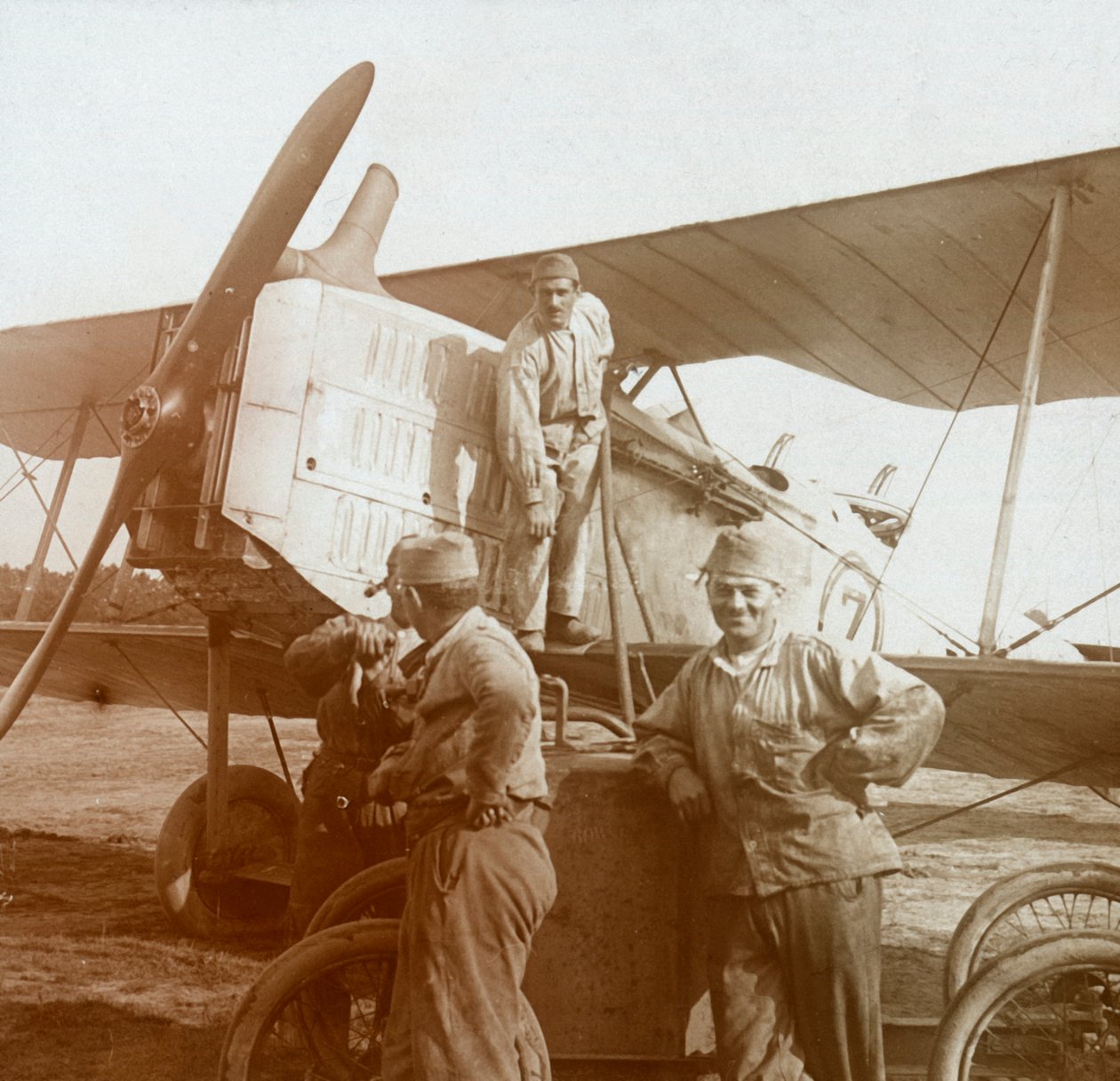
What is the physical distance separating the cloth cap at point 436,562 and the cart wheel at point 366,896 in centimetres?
72

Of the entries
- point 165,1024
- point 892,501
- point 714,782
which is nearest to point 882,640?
point 892,501

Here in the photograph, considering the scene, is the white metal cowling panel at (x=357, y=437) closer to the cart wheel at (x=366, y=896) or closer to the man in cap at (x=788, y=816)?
the cart wheel at (x=366, y=896)

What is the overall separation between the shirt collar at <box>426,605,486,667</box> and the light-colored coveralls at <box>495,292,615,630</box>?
1.19 m

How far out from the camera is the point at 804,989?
2.68 m

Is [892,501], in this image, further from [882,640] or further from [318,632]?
[318,632]

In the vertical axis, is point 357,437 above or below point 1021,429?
below

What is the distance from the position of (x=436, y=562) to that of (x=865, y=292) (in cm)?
321

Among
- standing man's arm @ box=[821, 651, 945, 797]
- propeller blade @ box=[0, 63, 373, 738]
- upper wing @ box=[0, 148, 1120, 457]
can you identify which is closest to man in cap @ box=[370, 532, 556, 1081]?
standing man's arm @ box=[821, 651, 945, 797]

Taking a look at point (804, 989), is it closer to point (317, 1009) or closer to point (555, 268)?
point (317, 1009)

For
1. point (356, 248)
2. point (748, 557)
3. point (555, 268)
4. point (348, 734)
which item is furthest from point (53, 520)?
point (748, 557)

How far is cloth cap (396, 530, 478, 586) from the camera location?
269cm

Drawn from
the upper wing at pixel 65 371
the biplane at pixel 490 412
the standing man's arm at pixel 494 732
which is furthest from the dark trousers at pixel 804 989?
the upper wing at pixel 65 371

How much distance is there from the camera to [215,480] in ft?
11.5

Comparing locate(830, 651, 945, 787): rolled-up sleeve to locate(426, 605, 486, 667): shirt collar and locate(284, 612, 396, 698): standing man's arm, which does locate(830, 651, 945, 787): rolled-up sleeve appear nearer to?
locate(426, 605, 486, 667): shirt collar
